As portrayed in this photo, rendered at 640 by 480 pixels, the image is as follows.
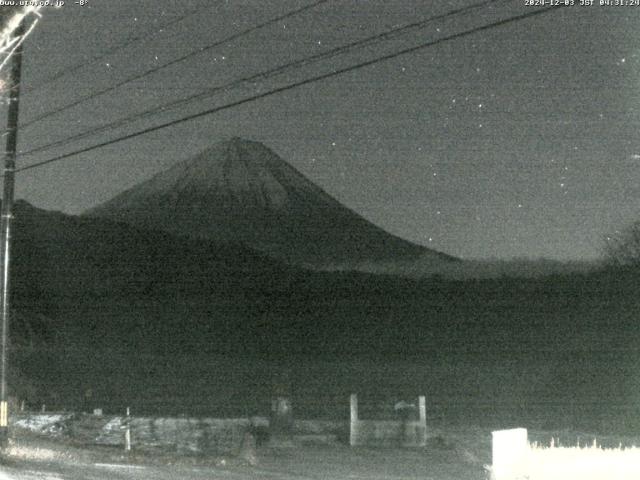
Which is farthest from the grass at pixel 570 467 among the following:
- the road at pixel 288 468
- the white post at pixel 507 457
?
the road at pixel 288 468

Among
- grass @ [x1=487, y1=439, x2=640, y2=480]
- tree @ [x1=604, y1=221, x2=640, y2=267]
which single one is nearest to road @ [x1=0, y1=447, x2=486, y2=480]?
grass @ [x1=487, y1=439, x2=640, y2=480]

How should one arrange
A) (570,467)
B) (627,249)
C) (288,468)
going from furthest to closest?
1. (627,249)
2. (288,468)
3. (570,467)

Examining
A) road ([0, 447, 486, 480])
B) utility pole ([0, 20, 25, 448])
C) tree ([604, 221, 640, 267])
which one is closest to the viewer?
road ([0, 447, 486, 480])

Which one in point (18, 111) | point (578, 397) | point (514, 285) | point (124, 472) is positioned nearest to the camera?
point (124, 472)

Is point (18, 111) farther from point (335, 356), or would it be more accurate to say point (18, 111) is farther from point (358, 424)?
point (335, 356)

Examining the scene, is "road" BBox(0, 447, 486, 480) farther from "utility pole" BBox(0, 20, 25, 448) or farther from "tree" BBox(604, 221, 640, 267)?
"tree" BBox(604, 221, 640, 267)

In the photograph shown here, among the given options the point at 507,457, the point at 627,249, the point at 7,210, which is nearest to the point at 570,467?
the point at 507,457

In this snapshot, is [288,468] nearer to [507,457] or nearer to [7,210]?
[507,457]

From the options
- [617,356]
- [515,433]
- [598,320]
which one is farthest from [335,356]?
[515,433]
